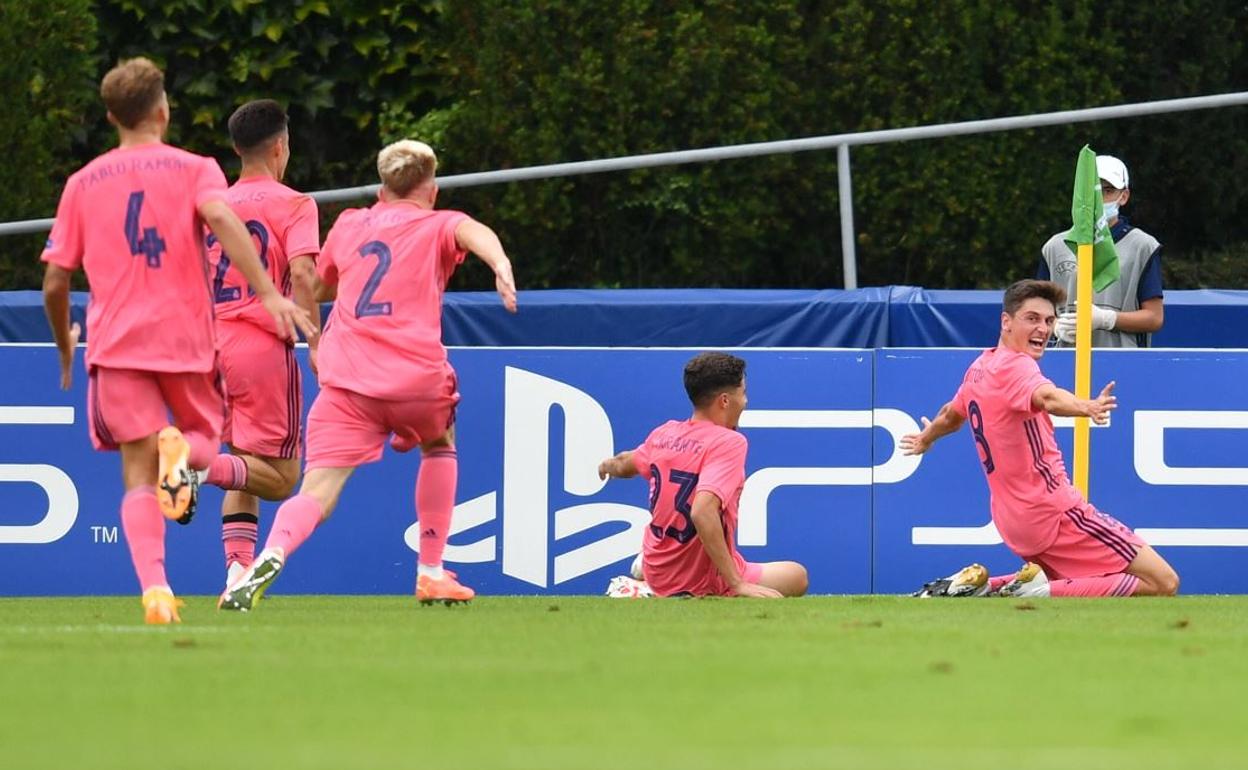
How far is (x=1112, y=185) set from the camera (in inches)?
458

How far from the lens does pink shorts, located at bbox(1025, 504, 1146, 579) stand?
10047 mm

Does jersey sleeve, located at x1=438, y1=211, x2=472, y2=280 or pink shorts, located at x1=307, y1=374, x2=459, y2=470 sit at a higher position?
jersey sleeve, located at x1=438, y1=211, x2=472, y2=280

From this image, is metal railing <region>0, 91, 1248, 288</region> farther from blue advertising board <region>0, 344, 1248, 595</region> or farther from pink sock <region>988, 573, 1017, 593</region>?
pink sock <region>988, 573, 1017, 593</region>

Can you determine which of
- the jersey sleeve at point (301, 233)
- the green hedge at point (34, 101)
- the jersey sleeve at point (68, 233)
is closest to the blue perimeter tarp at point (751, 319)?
the jersey sleeve at point (301, 233)

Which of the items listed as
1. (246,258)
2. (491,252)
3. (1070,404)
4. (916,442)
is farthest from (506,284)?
(916,442)

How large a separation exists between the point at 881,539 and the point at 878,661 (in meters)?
4.94

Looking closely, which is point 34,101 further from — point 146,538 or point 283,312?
point 146,538

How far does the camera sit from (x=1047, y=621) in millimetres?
7957

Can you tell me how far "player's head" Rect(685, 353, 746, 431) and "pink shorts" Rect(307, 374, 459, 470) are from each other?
4.94ft

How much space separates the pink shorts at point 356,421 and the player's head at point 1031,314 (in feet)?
8.56

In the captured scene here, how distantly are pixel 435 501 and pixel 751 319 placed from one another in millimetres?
3666

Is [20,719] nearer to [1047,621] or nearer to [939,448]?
[1047,621]

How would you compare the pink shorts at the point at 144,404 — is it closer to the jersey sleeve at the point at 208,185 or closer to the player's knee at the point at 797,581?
the jersey sleeve at the point at 208,185

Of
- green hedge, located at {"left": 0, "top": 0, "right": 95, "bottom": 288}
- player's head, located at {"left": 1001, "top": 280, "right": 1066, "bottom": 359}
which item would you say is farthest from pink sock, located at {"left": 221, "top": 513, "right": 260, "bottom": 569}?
green hedge, located at {"left": 0, "top": 0, "right": 95, "bottom": 288}
